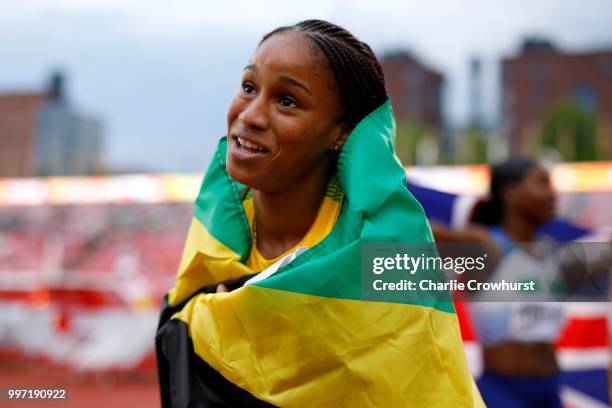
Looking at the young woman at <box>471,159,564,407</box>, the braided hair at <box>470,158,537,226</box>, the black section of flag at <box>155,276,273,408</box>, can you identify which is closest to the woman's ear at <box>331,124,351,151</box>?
the black section of flag at <box>155,276,273,408</box>

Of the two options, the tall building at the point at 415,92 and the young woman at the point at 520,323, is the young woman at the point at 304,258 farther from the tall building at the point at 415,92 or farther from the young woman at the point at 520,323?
the tall building at the point at 415,92

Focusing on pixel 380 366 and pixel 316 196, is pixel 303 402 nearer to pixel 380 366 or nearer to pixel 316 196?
pixel 380 366

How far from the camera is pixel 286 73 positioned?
157 cm

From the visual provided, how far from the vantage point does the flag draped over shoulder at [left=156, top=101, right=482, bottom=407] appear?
142 centimetres

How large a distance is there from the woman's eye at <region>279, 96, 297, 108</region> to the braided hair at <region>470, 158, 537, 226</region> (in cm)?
233

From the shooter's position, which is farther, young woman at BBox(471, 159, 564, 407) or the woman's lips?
young woman at BBox(471, 159, 564, 407)

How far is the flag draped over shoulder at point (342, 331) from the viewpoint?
1417 millimetres

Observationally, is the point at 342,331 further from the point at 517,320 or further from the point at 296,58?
the point at 517,320

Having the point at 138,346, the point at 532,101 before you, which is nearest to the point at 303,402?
the point at 138,346

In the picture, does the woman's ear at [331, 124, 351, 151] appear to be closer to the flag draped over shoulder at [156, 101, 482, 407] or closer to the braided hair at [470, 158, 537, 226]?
the flag draped over shoulder at [156, 101, 482, 407]

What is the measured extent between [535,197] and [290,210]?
235 centimetres

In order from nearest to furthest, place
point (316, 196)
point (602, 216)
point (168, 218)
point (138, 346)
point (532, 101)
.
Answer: point (316, 196), point (138, 346), point (602, 216), point (168, 218), point (532, 101)

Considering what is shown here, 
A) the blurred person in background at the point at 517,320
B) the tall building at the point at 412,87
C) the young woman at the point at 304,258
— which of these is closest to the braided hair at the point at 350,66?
the young woman at the point at 304,258

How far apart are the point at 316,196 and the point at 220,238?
0.25 m
